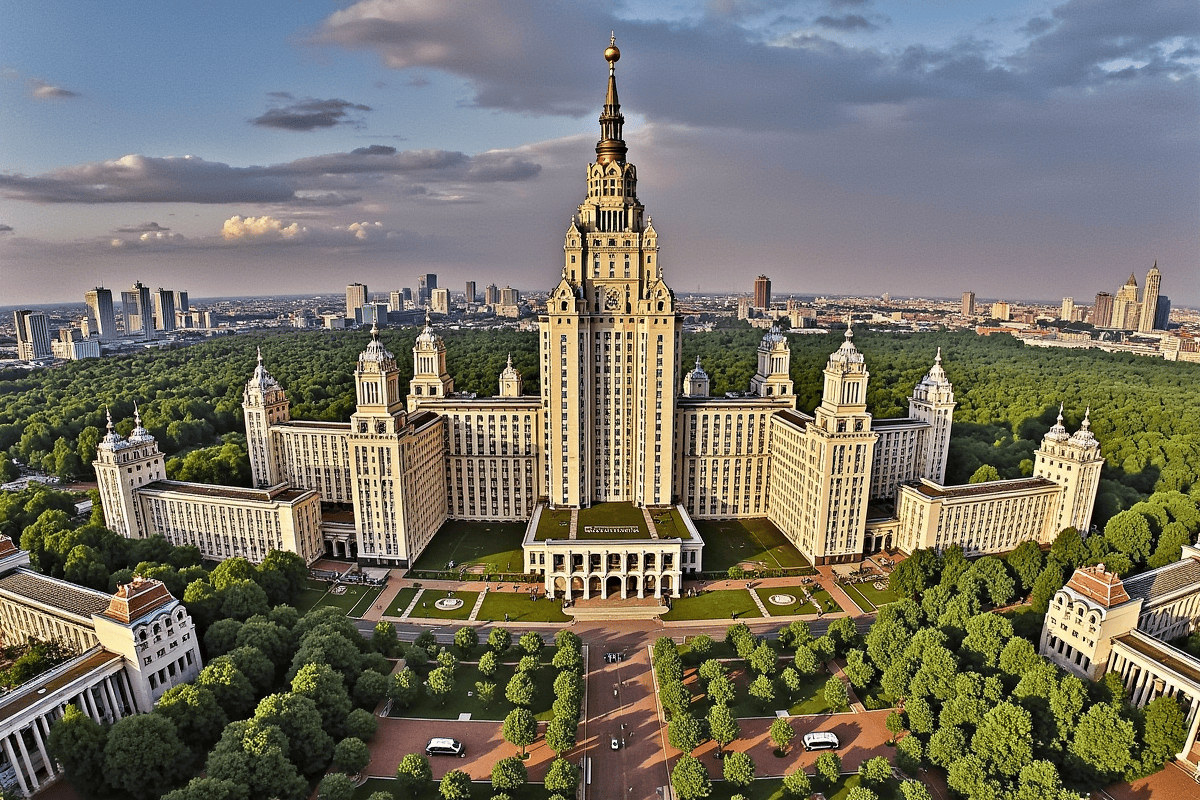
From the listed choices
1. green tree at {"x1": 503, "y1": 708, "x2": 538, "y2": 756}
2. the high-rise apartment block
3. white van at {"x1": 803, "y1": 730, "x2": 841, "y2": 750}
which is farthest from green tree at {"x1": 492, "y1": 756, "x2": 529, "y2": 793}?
the high-rise apartment block

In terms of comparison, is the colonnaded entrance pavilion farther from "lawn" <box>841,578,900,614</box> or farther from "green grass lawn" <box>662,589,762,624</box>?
"lawn" <box>841,578,900,614</box>

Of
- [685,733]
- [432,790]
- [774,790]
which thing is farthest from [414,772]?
[774,790]

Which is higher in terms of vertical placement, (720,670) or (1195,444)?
(1195,444)

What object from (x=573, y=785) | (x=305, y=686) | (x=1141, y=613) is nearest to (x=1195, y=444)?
(x=1141, y=613)

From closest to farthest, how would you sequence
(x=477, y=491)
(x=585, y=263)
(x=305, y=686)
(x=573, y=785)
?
(x=573, y=785), (x=305, y=686), (x=585, y=263), (x=477, y=491)

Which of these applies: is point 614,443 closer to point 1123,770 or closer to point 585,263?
point 585,263
